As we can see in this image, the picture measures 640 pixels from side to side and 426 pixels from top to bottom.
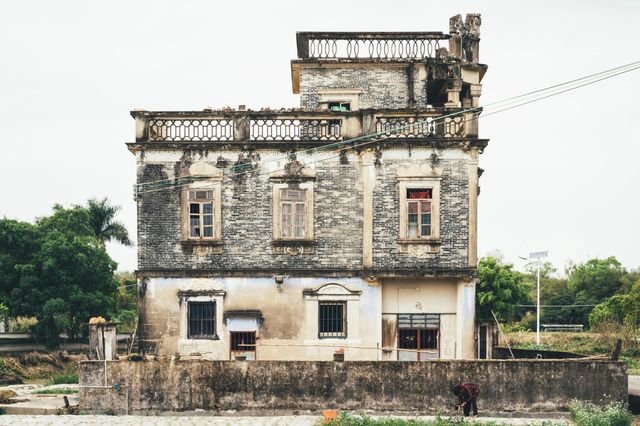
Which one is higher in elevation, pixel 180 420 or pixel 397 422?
pixel 397 422

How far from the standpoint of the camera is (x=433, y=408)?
21.3 metres

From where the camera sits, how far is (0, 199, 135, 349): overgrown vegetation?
4012 centimetres

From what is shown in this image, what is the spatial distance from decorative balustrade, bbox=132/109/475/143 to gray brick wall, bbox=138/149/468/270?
0.74 m

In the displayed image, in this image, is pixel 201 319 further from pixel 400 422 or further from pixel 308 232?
pixel 400 422

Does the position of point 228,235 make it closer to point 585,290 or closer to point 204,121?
point 204,121

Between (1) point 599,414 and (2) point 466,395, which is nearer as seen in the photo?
(1) point 599,414

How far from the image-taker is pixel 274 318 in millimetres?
25500

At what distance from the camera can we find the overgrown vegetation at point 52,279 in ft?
132

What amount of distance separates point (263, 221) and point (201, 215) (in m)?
1.88

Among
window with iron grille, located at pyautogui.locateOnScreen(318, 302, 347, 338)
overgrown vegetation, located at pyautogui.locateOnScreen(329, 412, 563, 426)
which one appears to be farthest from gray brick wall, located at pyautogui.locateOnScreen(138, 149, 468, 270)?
overgrown vegetation, located at pyautogui.locateOnScreen(329, 412, 563, 426)

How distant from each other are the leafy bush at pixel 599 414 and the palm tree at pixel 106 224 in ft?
139

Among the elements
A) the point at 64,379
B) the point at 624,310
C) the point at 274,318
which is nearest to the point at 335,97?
the point at 274,318

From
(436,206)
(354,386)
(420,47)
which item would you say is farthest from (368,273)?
(420,47)

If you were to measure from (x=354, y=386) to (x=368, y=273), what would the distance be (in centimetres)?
465
